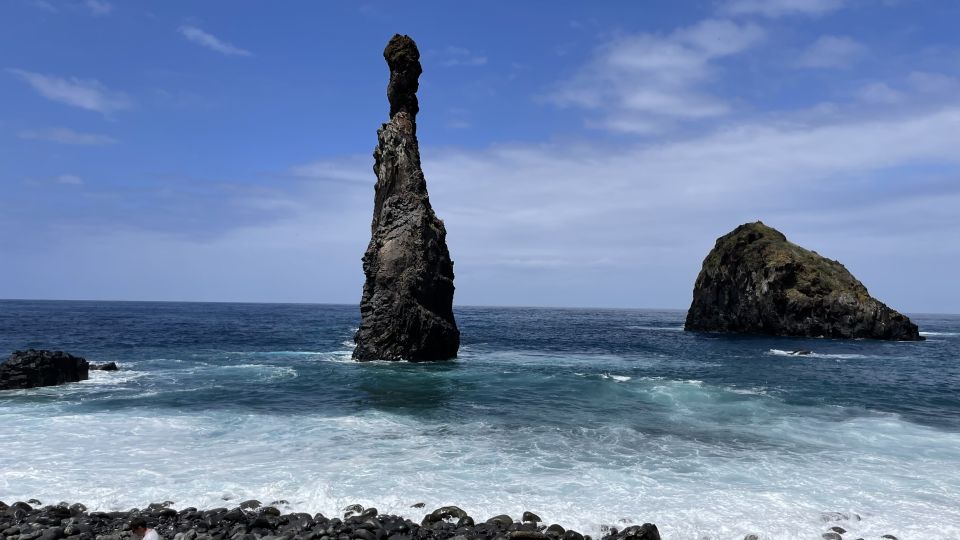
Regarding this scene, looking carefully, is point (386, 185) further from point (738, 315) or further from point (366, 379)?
point (738, 315)

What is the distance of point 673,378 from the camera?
39.3 metres

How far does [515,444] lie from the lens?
20.4m

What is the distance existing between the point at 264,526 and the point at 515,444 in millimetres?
9472

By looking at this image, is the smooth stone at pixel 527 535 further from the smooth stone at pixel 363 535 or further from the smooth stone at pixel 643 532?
the smooth stone at pixel 363 535

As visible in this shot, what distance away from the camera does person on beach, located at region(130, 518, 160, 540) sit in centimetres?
1206

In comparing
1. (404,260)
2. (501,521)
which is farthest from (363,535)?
(404,260)

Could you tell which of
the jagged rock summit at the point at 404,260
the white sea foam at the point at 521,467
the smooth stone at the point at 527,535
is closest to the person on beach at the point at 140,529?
the white sea foam at the point at 521,467

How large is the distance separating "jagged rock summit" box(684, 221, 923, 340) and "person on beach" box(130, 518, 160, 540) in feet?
296

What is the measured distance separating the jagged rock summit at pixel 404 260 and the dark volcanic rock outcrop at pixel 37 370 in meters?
18.0

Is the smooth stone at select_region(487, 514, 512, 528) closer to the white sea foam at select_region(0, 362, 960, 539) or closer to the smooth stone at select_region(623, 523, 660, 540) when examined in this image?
the white sea foam at select_region(0, 362, 960, 539)

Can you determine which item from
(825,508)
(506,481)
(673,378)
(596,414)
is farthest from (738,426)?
(673,378)

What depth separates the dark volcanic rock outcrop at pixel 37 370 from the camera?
99.5 feet

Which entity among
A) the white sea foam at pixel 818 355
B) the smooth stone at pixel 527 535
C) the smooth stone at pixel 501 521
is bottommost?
the smooth stone at pixel 501 521

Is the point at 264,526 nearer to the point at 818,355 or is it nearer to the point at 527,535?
the point at 527,535
